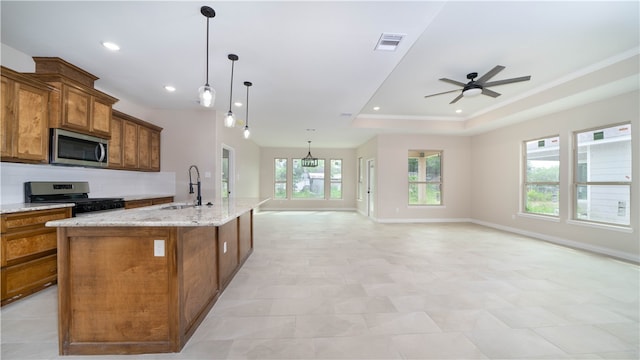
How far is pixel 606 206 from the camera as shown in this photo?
13.7 ft

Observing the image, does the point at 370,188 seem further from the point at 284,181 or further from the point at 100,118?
the point at 100,118

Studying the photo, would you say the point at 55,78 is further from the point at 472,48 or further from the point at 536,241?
the point at 536,241

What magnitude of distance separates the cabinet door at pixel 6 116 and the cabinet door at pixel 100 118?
0.84 metres

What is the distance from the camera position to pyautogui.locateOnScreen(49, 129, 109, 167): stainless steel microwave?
2.92 meters

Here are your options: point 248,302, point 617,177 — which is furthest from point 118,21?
point 617,177

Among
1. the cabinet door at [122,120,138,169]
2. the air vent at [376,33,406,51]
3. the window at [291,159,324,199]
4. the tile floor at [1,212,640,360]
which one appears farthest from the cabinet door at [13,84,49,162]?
the window at [291,159,324,199]

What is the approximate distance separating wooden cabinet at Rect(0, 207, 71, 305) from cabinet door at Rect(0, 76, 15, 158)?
683mm

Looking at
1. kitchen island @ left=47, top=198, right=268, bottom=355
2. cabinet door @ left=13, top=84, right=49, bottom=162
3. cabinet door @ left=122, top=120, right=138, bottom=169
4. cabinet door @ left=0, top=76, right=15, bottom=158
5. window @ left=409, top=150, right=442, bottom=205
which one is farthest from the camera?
window @ left=409, top=150, right=442, bottom=205

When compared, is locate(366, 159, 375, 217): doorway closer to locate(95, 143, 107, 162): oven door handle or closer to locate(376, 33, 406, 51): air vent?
locate(376, 33, 406, 51): air vent

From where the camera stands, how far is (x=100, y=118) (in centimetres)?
349

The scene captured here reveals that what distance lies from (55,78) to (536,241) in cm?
796

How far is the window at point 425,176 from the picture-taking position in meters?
7.24

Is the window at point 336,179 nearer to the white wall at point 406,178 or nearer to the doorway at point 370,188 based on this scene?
the doorway at point 370,188

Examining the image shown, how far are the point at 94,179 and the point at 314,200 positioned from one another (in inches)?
278
